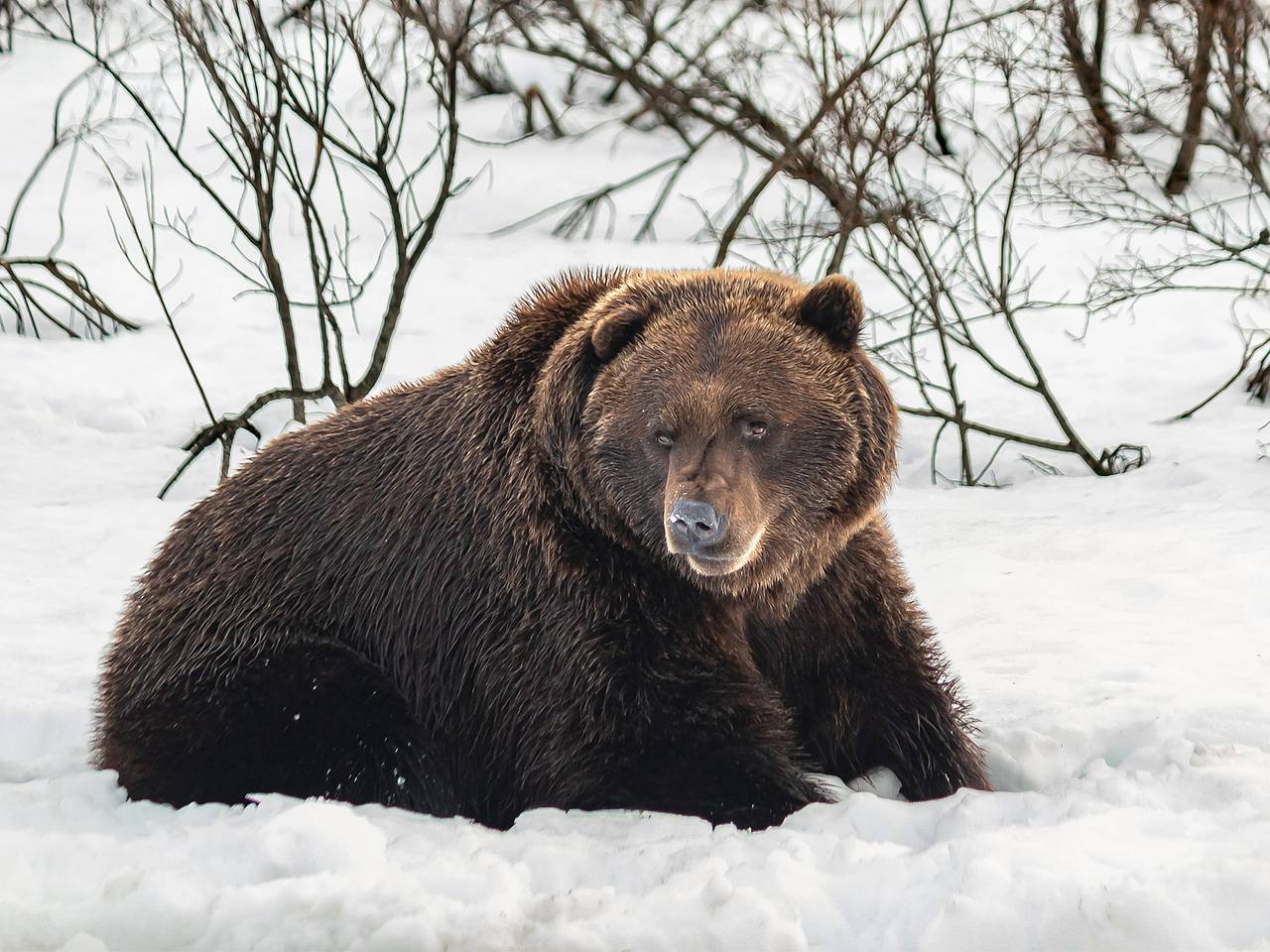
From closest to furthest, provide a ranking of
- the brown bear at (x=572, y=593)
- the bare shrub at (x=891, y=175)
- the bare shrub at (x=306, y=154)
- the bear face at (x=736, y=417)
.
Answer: the bear face at (x=736, y=417) → the brown bear at (x=572, y=593) → the bare shrub at (x=306, y=154) → the bare shrub at (x=891, y=175)

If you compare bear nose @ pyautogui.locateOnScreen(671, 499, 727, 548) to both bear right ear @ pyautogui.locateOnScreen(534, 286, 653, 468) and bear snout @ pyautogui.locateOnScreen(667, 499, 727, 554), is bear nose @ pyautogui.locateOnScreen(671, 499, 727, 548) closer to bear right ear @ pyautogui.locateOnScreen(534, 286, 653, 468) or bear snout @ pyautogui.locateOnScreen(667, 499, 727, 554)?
bear snout @ pyautogui.locateOnScreen(667, 499, 727, 554)

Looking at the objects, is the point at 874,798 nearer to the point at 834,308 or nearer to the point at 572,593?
the point at 572,593

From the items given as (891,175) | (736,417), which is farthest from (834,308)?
(891,175)

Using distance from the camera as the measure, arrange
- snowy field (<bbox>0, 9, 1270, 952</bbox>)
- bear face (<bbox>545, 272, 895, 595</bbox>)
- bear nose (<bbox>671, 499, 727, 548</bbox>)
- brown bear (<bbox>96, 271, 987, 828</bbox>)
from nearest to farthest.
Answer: snowy field (<bbox>0, 9, 1270, 952</bbox>) < bear nose (<bbox>671, 499, 727, 548</bbox>) < bear face (<bbox>545, 272, 895, 595</bbox>) < brown bear (<bbox>96, 271, 987, 828</bbox>)

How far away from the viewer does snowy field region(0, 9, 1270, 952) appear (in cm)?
308

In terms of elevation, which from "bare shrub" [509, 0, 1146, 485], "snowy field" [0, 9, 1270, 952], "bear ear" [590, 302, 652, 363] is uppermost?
"bare shrub" [509, 0, 1146, 485]

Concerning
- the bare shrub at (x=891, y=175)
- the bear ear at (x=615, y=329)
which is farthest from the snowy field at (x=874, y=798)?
the bear ear at (x=615, y=329)

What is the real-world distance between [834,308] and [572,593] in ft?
3.38

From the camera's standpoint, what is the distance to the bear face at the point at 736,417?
371 cm

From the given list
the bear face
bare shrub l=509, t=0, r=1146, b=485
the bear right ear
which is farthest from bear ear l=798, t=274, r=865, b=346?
bare shrub l=509, t=0, r=1146, b=485

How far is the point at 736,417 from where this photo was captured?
146 inches

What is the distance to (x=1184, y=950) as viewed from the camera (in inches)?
114

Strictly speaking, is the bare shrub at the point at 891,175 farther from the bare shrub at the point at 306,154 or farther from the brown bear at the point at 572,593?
the brown bear at the point at 572,593

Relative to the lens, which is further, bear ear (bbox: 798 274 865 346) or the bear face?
bear ear (bbox: 798 274 865 346)
